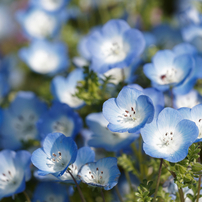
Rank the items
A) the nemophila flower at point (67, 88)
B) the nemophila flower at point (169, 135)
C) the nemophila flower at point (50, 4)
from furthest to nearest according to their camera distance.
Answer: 1. the nemophila flower at point (50, 4)
2. the nemophila flower at point (67, 88)
3. the nemophila flower at point (169, 135)

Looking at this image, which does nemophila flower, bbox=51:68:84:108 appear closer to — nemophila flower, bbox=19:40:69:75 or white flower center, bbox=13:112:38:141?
white flower center, bbox=13:112:38:141

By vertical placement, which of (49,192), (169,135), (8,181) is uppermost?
(169,135)

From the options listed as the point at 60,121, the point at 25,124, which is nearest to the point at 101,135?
the point at 60,121

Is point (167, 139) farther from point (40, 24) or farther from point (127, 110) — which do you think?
point (40, 24)

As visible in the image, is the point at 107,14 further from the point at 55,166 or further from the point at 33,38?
the point at 55,166

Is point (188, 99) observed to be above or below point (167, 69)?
below

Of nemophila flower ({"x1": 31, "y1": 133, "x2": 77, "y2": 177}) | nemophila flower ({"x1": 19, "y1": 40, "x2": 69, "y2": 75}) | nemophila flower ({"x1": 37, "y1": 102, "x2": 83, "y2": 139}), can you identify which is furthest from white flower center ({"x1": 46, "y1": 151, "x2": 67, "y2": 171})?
→ nemophila flower ({"x1": 19, "y1": 40, "x2": 69, "y2": 75})

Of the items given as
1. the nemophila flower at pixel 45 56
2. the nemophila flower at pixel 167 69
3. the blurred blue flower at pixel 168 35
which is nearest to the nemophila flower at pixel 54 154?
the nemophila flower at pixel 167 69

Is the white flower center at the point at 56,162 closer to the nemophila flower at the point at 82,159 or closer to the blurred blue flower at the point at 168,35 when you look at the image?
the nemophila flower at the point at 82,159
